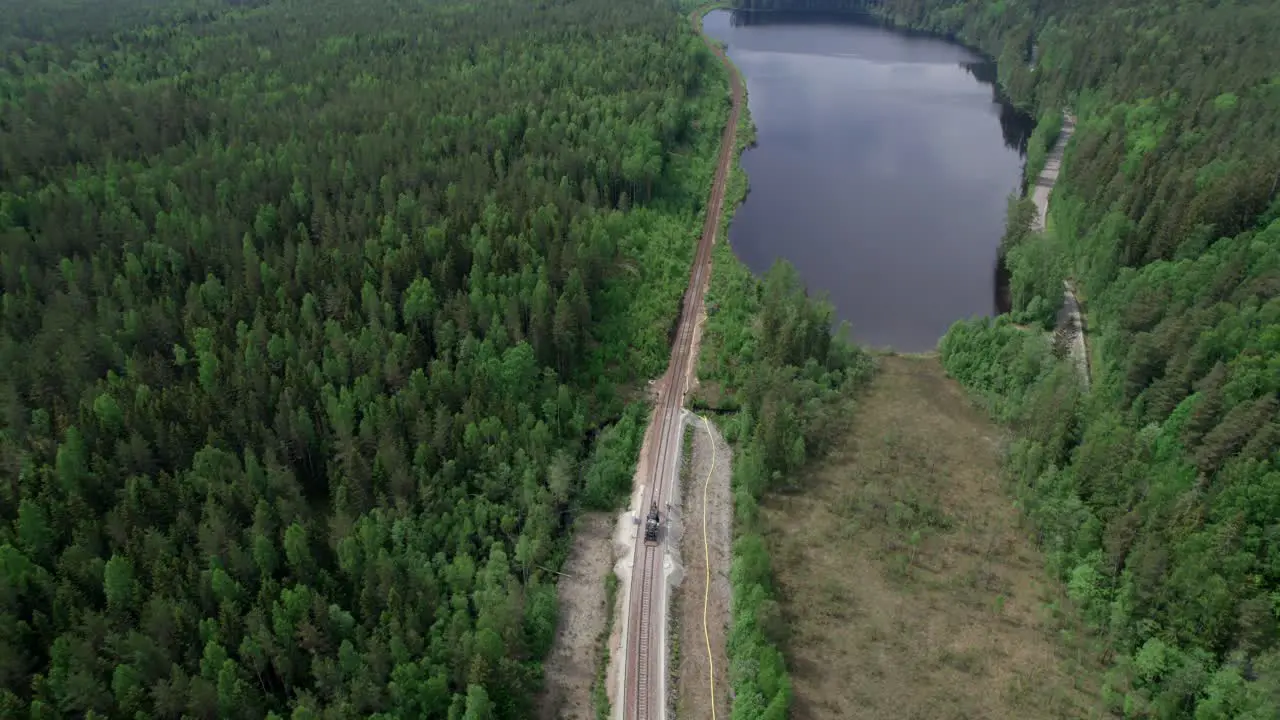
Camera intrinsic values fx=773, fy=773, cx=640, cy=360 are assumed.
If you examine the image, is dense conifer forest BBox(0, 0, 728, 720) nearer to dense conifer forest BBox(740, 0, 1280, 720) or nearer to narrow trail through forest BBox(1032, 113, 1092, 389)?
dense conifer forest BBox(740, 0, 1280, 720)

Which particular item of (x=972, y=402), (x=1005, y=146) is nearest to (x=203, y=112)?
(x=972, y=402)

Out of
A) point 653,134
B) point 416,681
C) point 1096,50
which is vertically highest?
point 1096,50

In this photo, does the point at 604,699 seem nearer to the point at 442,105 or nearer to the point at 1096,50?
A: the point at 442,105

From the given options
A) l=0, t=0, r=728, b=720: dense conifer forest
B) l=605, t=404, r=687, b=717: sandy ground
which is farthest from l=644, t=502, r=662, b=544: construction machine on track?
l=0, t=0, r=728, b=720: dense conifer forest

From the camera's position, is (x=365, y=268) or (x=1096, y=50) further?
(x=1096, y=50)

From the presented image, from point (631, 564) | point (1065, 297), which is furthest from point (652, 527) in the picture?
point (1065, 297)

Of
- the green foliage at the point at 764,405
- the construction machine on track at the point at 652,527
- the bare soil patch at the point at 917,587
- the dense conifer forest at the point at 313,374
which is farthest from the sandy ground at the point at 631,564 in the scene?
the bare soil patch at the point at 917,587

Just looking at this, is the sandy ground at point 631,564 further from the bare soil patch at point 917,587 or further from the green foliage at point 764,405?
the bare soil patch at point 917,587
